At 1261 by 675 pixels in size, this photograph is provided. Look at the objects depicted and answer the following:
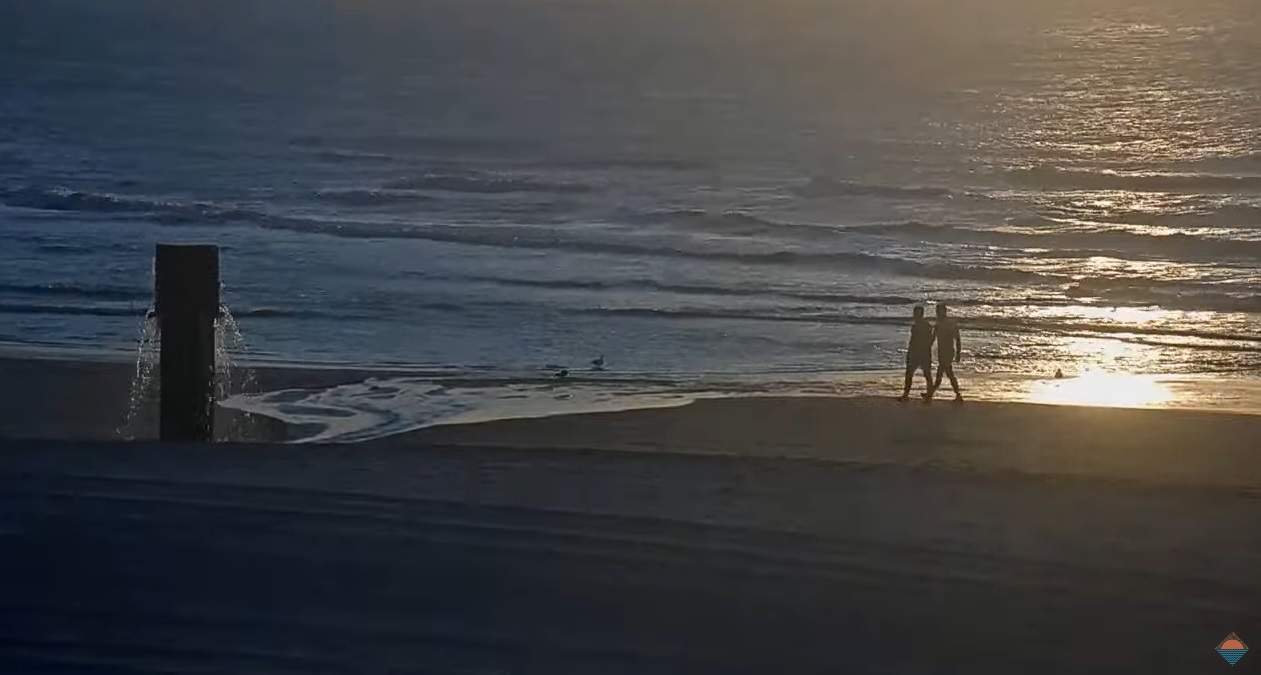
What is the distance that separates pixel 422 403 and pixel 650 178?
29.7 metres

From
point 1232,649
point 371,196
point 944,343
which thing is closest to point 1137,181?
point 371,196

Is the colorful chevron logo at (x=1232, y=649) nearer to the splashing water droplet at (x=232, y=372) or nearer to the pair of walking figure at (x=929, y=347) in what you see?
the splashing water droplet at (x=232, y=372)

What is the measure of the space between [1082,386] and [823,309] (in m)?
6.41

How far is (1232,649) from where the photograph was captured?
547cm

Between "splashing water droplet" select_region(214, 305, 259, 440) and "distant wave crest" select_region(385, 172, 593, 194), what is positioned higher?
"distant wave crest" select_region(385, 172, 593, 194)

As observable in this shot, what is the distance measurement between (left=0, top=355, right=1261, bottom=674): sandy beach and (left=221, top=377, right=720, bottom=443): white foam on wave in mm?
3112

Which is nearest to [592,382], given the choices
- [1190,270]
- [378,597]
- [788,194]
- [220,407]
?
[220,407]

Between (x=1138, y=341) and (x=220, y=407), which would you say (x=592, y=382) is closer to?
(x=220, y=407)

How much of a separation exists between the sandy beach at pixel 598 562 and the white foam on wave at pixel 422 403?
3.11 metres

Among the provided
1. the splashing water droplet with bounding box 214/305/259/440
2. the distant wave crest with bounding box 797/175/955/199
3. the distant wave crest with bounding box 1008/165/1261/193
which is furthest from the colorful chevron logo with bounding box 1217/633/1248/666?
the distant wave crest with bounding box 1008/165/1261/193

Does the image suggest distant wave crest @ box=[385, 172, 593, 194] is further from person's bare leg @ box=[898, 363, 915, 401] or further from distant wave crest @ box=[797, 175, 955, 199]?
person's bare leg @ box=[898, 363, 915, 401]

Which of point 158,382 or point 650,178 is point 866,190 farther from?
point 158,382

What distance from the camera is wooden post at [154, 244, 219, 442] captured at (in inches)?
330

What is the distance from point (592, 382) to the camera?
15.0m
